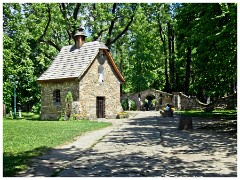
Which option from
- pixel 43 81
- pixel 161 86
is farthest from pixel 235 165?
pixel 161 86

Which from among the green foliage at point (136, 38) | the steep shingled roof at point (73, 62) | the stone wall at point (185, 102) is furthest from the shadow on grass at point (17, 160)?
the stone wall at point (185, 102)

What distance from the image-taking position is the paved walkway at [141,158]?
7148 millimetres

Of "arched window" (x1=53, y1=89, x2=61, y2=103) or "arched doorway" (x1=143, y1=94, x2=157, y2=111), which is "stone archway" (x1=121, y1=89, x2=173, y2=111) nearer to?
"arched doorway" (x1=143, y1=94, x2=157, y2=111)

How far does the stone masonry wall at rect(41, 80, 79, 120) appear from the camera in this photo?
24594 mm

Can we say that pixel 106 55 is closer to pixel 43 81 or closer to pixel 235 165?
pixel 43 81

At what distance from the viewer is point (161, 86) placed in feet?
172

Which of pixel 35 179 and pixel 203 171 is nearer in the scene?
pixel 35 179

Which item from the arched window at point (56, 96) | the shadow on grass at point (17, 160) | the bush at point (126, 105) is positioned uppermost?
the arched window at point (56, 96)

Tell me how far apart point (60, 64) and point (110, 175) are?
21.1 metres

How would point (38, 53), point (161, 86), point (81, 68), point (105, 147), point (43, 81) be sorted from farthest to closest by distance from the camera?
1. point (161, 86)
2. point (38, 53)
3. point (43, 81)
4. point (81, 68)
5. point (105, 147)

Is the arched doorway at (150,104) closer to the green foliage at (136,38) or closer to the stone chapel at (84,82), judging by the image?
the green foliage at (136,38)

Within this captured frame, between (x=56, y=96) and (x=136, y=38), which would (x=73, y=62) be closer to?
(x=56, y=96)

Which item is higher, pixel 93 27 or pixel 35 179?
pixel 93 27

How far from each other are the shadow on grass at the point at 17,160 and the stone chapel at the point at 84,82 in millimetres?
14399
